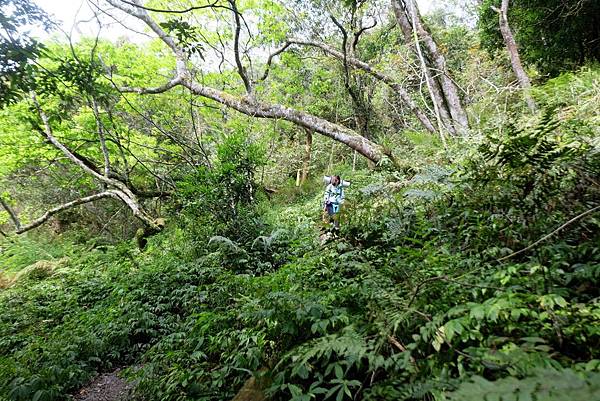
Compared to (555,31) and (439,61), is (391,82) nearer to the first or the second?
(439,61)

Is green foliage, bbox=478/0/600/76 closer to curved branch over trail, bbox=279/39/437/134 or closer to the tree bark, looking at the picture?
curved branch over trail, bbox=279/39/437/134

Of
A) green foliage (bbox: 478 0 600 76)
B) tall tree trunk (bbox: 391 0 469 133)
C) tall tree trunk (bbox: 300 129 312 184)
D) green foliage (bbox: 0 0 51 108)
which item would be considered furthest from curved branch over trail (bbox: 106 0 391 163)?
green foliage (bbox: 0 0 51 108)

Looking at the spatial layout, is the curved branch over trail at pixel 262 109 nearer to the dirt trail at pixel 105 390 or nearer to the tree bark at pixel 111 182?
the tree bark at pixel 111 182

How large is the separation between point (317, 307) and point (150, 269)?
17.9 ft

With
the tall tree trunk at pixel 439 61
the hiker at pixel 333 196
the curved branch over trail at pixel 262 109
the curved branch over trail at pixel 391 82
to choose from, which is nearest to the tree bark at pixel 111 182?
the curved branch over trail at pixel 262 109

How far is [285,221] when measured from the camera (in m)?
9.12

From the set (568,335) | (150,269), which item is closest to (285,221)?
(150,269)

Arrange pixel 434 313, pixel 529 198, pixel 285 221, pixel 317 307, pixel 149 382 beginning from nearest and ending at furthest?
pixel 434 313 → pixel 317 307 → pixel 149 382 → pixel 529 198 → pixel 285 221

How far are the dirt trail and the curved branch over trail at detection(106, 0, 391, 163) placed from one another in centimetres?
729

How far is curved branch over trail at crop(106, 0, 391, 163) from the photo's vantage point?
373 inches

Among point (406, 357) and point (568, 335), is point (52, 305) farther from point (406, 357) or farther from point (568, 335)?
point (568, 335)

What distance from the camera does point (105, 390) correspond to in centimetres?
397

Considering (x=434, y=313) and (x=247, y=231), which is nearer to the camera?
(x=434, y=313)

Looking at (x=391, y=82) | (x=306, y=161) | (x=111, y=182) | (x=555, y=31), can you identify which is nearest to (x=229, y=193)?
(x=111, y=182)
